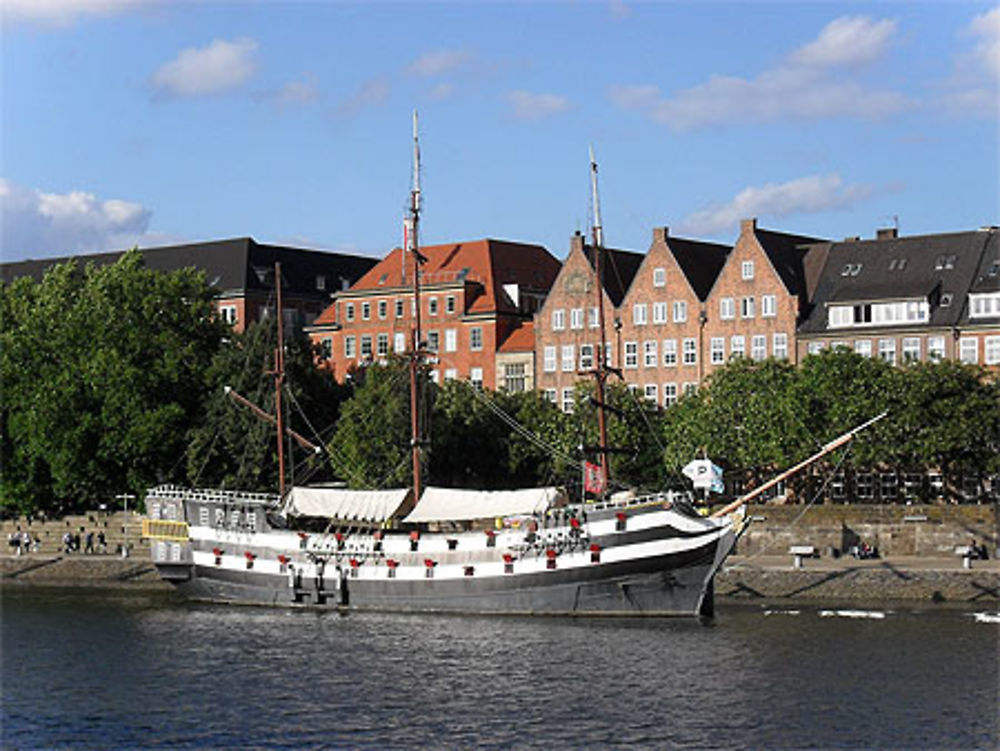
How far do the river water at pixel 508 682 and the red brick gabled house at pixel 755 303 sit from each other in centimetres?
4140

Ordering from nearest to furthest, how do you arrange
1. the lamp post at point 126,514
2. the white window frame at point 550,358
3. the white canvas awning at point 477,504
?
1. the white canvas awning at point 477,504
2. the lamp post at point 126,514
3. the white window frame at point 550,358

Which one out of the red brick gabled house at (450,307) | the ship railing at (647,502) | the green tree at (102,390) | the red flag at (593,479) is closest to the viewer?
the ship railing at (647,502)

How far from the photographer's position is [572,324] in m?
128

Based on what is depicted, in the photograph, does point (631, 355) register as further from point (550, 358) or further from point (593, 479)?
point (593, 479)

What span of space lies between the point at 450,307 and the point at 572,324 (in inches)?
542

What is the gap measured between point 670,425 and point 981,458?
701 inches

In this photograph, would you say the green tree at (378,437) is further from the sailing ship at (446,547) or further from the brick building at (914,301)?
the brick building at (914,301)

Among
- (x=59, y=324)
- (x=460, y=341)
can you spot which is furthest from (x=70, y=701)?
(x=460, y=341)

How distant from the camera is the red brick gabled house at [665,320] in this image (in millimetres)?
122250

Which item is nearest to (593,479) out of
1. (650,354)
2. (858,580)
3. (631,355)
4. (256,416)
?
(858,580)

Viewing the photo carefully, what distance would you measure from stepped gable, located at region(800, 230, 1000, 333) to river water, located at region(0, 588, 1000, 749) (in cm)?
4073

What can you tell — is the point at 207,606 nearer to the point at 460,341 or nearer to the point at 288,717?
the point at 288,717

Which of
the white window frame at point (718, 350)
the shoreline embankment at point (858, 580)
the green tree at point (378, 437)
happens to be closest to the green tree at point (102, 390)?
the green tree at point (378, 437)

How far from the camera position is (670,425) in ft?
356
